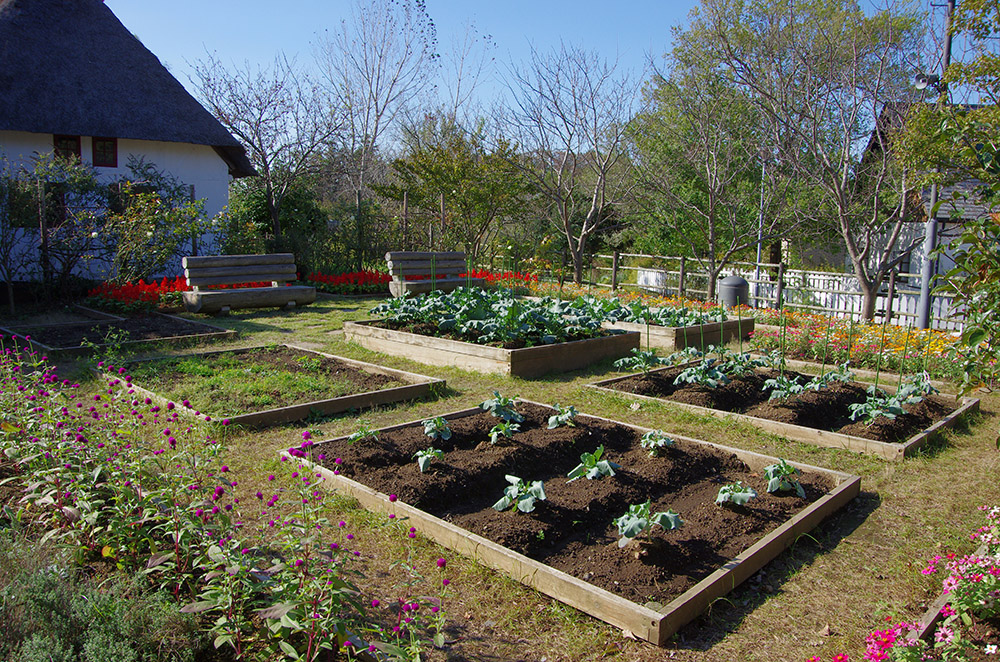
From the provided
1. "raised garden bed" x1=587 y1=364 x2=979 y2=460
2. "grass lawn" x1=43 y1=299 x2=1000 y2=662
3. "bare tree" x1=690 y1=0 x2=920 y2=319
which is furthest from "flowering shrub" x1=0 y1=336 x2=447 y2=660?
"bare tree" x1=690 y1=0 x2=920 y2=319

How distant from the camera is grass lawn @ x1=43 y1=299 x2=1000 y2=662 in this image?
2742 millimetres

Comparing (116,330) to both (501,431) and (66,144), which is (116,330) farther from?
(66,144)

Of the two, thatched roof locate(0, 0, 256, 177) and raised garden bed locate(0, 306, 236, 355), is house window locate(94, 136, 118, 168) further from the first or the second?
raised garden bed locate(0, 306, 236, 355)

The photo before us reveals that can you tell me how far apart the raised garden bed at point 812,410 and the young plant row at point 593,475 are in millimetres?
1116

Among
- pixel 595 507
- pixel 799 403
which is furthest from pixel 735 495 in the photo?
pixel 799 403

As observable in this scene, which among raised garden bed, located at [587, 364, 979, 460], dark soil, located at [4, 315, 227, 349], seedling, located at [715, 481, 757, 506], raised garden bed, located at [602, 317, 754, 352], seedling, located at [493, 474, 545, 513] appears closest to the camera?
seedling, located at [493, 474, 545, 513]

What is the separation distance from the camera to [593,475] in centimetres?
400

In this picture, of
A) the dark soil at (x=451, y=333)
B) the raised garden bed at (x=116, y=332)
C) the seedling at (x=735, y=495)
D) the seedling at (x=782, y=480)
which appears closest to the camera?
the seedling at (x=735, y=495)

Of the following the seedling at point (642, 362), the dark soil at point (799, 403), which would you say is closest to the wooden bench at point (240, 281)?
the seedling at point (642, 362)

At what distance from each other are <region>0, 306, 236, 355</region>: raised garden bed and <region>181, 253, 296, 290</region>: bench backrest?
3.67ft

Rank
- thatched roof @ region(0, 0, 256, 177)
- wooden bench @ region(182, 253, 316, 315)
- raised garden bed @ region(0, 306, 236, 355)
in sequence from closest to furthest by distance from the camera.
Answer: raised garden bed @ region(0, 306, 236, 355) < wooden bench @ region(182, 253, 316, 315) < thatched roof @ region(0, 0, 256, 177)

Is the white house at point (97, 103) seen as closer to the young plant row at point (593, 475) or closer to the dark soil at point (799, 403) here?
the dark soil at point (799, 403)

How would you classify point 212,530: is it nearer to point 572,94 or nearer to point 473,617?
point 473,617

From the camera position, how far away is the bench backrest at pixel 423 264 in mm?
13750
